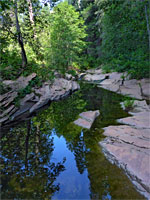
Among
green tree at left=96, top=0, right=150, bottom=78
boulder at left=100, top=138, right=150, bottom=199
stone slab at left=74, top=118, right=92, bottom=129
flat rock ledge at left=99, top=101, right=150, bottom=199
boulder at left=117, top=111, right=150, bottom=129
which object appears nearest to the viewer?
boulder at left=100, top=138, right=150, bottom=199

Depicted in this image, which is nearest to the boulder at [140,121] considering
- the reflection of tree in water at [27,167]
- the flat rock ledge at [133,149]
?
the flat rock ledge at [133,149]

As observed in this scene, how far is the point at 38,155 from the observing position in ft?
12.8

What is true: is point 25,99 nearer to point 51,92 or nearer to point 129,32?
point 51,92

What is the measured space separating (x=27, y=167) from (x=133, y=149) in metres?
2.94

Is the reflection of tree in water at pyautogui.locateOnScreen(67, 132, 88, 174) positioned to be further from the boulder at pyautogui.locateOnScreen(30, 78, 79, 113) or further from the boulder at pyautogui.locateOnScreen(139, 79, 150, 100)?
the boulder at pyautogui.locateOnScreen(139, 79, 150, 100)

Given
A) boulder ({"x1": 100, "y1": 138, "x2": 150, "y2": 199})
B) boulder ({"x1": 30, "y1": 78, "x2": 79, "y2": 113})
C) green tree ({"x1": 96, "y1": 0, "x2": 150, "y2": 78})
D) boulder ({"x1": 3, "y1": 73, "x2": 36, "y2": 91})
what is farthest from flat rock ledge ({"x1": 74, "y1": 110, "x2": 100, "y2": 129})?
green tree ({"x1": 96, "y1": 0, "x2": 150, "y2": 78})

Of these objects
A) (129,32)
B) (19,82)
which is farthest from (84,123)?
(129,32)

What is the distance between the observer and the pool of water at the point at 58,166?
2.76 meters

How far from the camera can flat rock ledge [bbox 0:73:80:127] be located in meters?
6.51

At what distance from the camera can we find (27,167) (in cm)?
343

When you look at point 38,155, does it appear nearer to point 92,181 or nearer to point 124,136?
point 92,181

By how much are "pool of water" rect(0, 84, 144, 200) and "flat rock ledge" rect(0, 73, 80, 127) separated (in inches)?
41.4

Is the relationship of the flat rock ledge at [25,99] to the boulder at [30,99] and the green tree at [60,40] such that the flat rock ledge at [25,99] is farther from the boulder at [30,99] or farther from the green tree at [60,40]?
the green tree at [60,40]

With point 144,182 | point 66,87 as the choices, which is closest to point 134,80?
point 66,87
